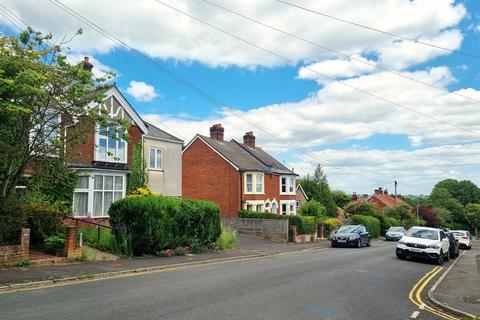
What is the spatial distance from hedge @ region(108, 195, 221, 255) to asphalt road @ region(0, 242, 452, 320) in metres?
3.73

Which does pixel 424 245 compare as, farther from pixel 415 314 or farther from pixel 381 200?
pixel 381 200

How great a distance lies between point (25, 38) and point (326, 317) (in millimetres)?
12281

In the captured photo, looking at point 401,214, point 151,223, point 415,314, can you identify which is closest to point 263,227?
point 151,223

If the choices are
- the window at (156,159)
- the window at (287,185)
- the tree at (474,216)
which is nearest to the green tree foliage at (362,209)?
the window at (287,185)

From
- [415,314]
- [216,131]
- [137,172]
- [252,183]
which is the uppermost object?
[216,131]

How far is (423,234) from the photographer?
21.5 m

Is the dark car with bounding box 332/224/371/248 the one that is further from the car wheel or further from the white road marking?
the white road marking

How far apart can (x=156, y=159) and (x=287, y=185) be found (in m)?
21.9

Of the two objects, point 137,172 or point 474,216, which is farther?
point 474,216

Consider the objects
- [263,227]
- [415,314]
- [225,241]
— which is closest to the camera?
[415,314]

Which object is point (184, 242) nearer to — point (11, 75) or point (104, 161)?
point (104, 161)

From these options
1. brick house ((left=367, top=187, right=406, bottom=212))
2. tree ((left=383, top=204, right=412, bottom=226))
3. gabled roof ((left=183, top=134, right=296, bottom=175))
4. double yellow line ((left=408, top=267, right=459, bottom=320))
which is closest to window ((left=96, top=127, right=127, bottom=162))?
gabled roof ((left=183, top=134, right=296, bottom=175))

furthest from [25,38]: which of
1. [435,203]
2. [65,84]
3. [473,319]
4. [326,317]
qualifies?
[435,203]

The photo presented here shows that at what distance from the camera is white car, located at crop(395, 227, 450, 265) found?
20281 millimetres
